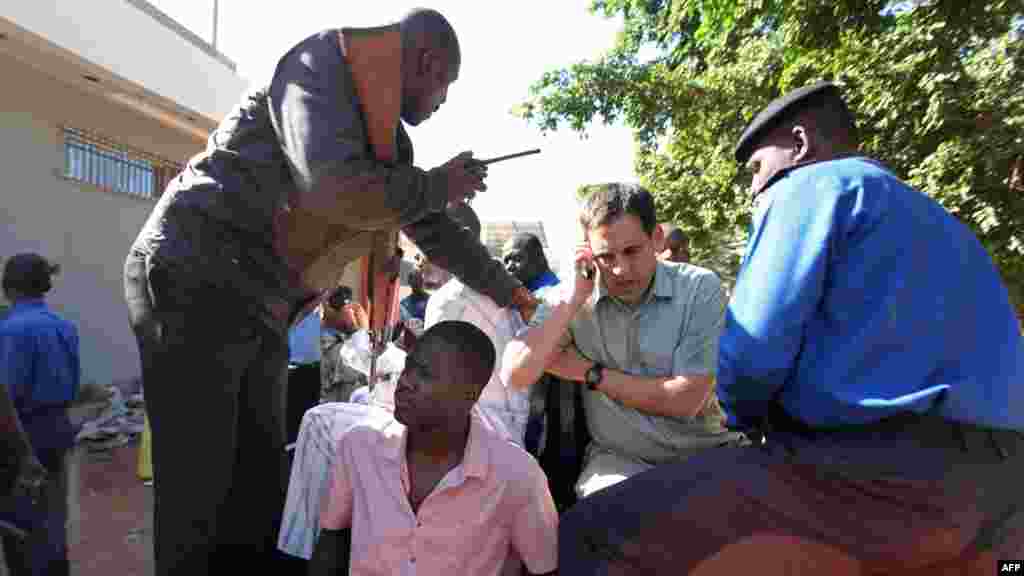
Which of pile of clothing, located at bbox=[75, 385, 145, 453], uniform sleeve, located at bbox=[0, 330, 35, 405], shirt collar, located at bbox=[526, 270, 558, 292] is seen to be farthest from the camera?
pile of clothing, located at bbox=[75, 385, 145, 453]

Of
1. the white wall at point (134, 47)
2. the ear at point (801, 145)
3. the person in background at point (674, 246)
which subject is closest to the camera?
the ear at point (801, 145)

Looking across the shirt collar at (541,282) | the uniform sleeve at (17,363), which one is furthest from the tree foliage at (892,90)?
the uniform sleeve at (17,363)

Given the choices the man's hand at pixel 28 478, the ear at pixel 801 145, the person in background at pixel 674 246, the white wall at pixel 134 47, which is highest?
the white wall at pixel 134 47

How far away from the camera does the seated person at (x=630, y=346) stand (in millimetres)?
2414

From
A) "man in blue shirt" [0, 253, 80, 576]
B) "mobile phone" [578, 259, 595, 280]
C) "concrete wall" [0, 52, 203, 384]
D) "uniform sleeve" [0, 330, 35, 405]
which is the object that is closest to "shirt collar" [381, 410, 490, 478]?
"mobile phone" [578, 259, 595, 280]

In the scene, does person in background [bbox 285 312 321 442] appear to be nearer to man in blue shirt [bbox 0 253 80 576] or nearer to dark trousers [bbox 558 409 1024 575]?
man in blue shirt [bbox 0 253 80 576]

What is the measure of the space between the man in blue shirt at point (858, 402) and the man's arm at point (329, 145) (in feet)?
2.67

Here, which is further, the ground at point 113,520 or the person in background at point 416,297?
the person in background at point 416,297

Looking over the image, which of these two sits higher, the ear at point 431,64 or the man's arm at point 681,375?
the ear at point 431,64

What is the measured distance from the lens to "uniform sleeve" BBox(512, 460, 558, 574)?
1.97m

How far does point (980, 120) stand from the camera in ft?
17.4

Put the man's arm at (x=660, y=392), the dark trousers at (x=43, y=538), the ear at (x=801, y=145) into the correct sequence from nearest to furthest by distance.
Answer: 1. the ear at (x=801, y=145)
2. the man's arm at (x=660, y=392)
3. the dark trousers at (x=43, y=538)

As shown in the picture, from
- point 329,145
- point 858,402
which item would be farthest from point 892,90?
point 329,145

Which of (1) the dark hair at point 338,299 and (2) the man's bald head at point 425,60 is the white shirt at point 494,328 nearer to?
(2) the man's bald head at point 425,60
